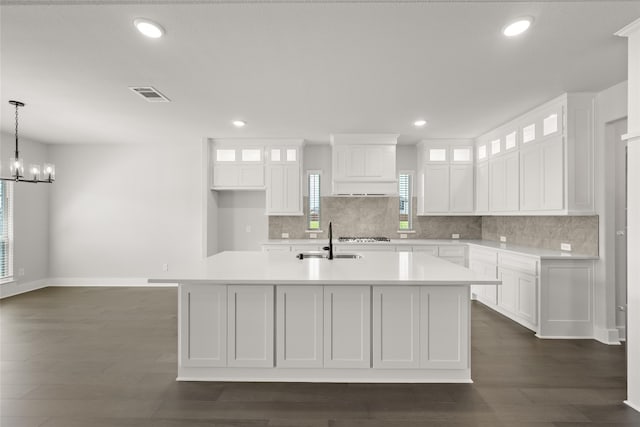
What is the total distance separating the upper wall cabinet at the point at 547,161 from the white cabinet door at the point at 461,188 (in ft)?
2.17

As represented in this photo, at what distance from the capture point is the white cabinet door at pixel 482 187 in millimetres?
5477

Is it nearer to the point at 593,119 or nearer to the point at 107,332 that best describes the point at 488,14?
the point at 593,119

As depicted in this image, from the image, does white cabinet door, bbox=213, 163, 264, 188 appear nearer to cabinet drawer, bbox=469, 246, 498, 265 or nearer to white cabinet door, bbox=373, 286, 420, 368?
cabinet drawer, bbox=469, 246, 498, 265

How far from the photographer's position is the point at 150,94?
3.75m

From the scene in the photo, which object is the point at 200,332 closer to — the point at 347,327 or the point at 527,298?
the point at 347,327

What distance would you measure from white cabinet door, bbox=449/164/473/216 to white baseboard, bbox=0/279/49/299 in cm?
760

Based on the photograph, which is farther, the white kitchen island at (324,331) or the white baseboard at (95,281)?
the white baseboard at (95,281)

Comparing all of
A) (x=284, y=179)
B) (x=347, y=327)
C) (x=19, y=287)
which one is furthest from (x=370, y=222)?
(x=19, y=287)

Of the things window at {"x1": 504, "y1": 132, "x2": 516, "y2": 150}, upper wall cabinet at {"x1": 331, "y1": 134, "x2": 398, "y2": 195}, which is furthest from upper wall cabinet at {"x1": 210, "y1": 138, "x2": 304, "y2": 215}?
window at {"x1": 504, "y1": 132, "x2": 516, "y2": 150}

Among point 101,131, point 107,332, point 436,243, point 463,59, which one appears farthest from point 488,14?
point 101,131

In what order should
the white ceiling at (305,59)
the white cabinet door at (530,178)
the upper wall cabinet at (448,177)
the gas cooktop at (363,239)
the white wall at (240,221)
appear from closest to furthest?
the white ceiling at (305,59) → the white cabinet door at (530,178) → the gas cooktop at (363,239) → the upper wall cabinet at (448,177) → the white wall at (240,221)

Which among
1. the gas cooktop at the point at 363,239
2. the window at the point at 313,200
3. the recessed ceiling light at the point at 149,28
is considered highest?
the recessed ceiling light at the point at 149,28

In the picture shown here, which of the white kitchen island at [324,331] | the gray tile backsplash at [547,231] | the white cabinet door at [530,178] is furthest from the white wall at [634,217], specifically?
the white cabinet door at [530,178]

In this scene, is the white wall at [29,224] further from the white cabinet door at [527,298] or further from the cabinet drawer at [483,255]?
the white cabinet door at [527,298]
